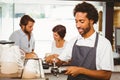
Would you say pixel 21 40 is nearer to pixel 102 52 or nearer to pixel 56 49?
pixel 56 49

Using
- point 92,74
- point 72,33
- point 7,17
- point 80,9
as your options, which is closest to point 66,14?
point 72,33

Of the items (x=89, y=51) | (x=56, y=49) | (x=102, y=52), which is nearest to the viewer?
(x=102, y=52)

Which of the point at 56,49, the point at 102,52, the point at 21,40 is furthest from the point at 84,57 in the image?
the point at 21,40

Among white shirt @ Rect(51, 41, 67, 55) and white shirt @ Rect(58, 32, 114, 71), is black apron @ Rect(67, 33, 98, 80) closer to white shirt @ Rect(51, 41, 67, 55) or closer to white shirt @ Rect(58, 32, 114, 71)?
white shirt @ Rect(58, 32, 114, 71)

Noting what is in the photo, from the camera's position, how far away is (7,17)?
4.01 meters

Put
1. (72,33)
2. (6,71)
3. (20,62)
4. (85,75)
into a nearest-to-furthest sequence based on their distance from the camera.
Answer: (6,71) → (20,62) → (85,75) → (72,33)

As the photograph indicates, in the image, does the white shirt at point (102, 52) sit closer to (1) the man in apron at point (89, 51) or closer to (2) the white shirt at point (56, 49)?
(1) the man in apron at point (89, 51)

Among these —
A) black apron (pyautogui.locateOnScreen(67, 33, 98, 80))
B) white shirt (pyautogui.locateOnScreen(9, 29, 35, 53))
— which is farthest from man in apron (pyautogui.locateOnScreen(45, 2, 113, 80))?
white shirt (pyautogui.locateOnScreen(9, 29, 35, 53))

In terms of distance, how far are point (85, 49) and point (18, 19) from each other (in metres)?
1.92

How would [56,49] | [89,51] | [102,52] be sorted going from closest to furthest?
[102,52] < [89,51] < [56,49]

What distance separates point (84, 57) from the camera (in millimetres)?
2400

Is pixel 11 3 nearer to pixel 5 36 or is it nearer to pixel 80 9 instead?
pixel 5 36

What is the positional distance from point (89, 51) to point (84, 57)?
0.27ft

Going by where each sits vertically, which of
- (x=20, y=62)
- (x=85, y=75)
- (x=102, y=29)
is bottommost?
(x=85, y=75)
